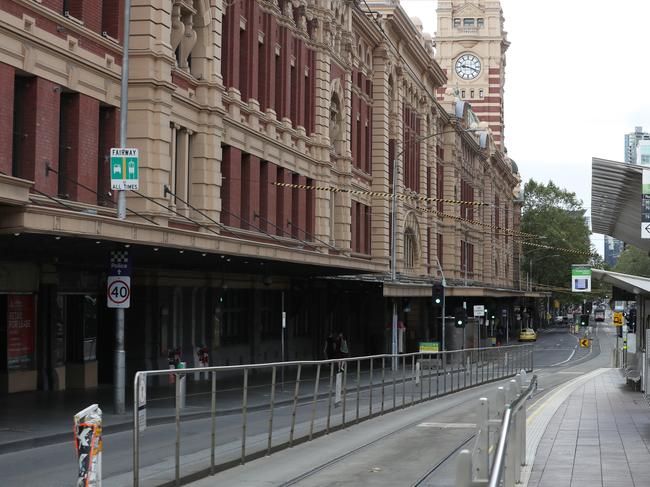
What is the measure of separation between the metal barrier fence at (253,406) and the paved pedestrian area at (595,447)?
390 centimetres

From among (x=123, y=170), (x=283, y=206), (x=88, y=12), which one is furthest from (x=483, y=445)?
(x=283, y=206)

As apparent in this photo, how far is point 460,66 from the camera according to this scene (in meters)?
148

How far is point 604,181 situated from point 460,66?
12678 centimetres

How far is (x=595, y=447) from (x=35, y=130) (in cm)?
1532

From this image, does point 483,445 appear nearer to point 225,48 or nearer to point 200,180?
point 200,180

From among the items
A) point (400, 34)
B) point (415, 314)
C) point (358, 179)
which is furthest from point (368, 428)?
point (415, 314)

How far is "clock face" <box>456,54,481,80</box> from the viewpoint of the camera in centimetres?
14775

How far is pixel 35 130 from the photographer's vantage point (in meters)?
25.3

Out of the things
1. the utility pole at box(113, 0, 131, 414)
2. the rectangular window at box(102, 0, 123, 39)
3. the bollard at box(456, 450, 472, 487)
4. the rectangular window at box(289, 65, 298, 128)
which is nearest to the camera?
the bollard at box(456, 450, 472, 487)

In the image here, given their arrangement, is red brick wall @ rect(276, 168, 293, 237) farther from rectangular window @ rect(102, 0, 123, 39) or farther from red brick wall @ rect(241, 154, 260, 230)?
rectangular window @ rect(102, 0, 123, 39)

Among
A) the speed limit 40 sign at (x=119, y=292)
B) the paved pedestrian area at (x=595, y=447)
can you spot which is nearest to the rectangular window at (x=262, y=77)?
the speed limit 40 sign at (x=119, y=292)

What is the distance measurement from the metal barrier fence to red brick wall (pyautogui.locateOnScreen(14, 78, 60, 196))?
30.0ft

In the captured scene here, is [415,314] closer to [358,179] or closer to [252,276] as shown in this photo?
[358,179]

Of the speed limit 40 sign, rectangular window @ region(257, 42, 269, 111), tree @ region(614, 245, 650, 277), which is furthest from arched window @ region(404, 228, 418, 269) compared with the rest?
tree @ region(614, 245, 650, 277)
